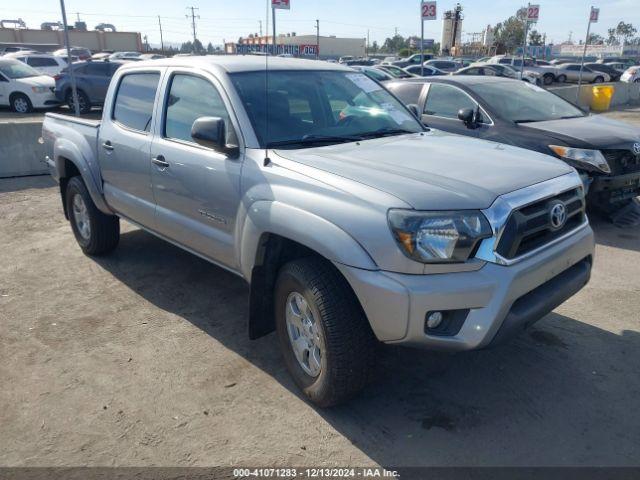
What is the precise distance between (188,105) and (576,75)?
32.7 metres

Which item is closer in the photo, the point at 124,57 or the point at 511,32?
the point at 124,57

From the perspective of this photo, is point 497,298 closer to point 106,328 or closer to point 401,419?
point 401,419

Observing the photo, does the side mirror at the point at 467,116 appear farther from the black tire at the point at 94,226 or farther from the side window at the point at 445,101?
the black tire at the point at 94,226

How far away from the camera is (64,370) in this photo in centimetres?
355

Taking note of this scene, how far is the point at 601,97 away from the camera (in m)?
18.7

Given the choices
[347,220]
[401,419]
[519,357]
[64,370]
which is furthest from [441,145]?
[64,370]

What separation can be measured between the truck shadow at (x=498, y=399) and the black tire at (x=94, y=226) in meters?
1.53

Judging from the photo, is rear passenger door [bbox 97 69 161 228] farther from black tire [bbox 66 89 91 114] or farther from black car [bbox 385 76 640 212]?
black tire [bbox 66 89 91 114]

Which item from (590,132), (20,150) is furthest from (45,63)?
(590,132)

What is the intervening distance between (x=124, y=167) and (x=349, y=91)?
1953 mm

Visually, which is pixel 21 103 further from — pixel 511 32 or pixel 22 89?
pixel 511 32

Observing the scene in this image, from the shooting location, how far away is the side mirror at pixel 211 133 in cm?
321

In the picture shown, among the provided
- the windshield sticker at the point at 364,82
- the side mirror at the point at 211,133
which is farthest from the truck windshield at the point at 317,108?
the side mirror at the point at 211,133

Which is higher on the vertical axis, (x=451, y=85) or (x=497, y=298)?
(x=451, y=85)
